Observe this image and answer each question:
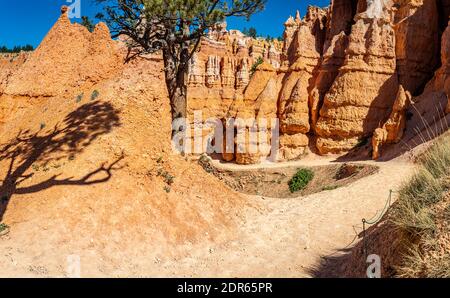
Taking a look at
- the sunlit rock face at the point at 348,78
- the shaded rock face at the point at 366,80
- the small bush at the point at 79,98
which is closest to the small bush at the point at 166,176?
the small bush at the point at 79,98

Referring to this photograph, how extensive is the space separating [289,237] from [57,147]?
6525 mm

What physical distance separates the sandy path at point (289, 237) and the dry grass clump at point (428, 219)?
9.17 feet

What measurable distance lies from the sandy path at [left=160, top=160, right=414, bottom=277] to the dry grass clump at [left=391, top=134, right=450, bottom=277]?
2794 millimetres

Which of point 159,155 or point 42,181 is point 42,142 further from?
point 159,155

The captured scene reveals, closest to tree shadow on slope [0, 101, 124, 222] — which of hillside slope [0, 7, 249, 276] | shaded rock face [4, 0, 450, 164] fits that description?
hillside slope [0, 7, 249, 276]

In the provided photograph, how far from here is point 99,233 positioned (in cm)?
700

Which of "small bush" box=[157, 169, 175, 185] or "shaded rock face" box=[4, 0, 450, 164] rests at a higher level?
"shaded rock face" box=[4, 0, 450, 164]

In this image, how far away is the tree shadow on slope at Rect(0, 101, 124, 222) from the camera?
26.1 ft

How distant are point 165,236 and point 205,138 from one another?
2629cm

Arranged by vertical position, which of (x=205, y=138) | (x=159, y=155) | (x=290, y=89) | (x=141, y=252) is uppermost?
(x=290, y=89)

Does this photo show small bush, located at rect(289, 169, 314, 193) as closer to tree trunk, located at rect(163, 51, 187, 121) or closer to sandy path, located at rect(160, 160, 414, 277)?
sandy path, located at rect(160, 160, 414, 277)

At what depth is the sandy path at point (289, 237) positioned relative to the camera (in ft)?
22.5

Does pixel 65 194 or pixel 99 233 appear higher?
pixel 65 194

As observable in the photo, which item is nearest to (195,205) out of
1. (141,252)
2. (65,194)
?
(141,252)
